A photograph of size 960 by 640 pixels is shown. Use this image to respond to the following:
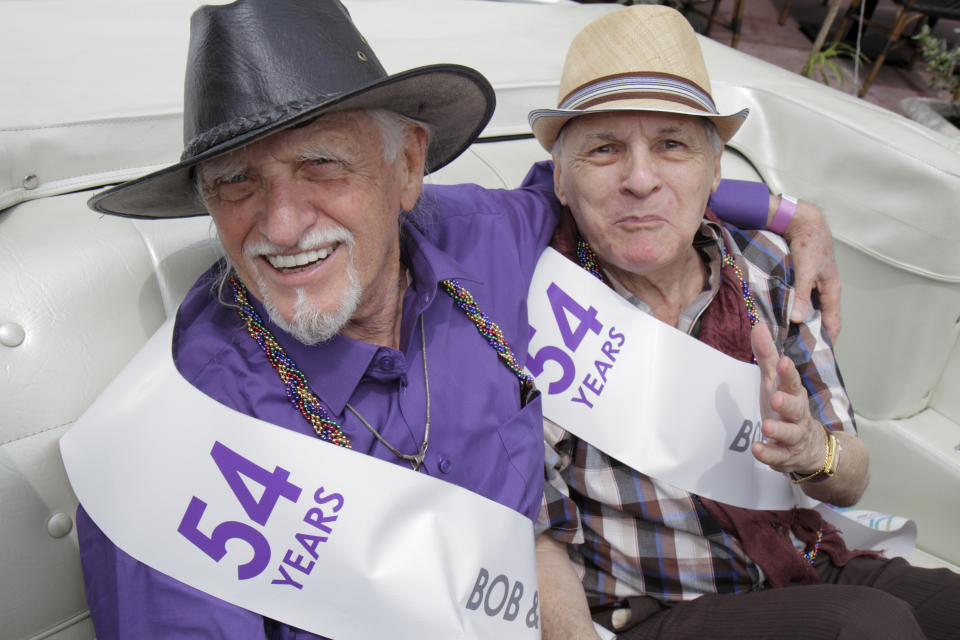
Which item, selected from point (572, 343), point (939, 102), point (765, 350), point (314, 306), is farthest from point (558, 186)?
point (939, 102)

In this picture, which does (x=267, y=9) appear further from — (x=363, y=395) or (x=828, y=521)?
(x=828, y=521)

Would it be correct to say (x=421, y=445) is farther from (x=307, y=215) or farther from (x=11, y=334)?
(x=11, y=334)

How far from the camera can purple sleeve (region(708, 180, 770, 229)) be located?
1759 millimetres

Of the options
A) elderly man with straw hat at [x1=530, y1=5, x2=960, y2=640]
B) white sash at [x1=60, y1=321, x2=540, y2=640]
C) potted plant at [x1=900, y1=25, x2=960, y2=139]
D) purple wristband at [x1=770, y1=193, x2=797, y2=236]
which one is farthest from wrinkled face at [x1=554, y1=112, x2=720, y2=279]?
potted plant at [x1=900, y1=25, x2=960, y2=139]

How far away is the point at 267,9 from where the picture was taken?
3.40ft

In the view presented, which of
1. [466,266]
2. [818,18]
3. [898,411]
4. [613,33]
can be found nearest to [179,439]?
[466,266]

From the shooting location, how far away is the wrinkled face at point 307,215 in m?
1.10

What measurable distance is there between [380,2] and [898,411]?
218cm

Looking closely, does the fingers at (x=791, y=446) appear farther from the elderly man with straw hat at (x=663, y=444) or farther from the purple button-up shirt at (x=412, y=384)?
the purple button-up shirt at (x=412, y=384)

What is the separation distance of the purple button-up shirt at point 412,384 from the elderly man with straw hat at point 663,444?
0.52 ft

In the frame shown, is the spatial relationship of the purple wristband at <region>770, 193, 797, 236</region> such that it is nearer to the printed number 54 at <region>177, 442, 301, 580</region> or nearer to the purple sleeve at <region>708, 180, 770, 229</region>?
the purple sleeve at <region>708, 180, 770, 229</region>

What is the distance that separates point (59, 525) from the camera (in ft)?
3.75

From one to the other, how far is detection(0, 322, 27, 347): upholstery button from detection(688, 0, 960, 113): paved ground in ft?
18.9

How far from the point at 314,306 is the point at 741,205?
3.64 ft
